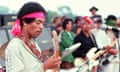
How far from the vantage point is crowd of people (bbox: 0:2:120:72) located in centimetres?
236

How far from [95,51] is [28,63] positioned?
3.02 metres

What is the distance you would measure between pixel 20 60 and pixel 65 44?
379 cm

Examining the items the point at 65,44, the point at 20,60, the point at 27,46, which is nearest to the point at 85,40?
the point at 65,44

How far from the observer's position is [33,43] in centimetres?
254

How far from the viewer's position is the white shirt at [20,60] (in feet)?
7.64

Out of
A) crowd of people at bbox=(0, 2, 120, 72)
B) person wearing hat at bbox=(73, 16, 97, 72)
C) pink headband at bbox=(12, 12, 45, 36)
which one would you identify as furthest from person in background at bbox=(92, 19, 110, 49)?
pink headband at bbox=(12, 12, 45, 36)

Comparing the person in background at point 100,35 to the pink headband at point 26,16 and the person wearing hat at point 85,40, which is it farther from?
the pink headband at point 26,16

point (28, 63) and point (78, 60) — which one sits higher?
point (28, 63)

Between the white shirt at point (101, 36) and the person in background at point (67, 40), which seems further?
the white shirt at point (101, 36)

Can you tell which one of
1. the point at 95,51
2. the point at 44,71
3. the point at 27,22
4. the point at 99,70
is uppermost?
the point at 27,22

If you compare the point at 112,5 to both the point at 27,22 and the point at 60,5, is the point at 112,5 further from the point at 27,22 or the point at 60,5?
the point at 27,22

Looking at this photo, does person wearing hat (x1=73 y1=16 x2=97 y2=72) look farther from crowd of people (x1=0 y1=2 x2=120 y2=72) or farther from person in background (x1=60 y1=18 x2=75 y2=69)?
person in background (x1=60 y1=18 x2=75 y2=69)

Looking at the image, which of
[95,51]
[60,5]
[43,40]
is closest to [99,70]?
[95,51]

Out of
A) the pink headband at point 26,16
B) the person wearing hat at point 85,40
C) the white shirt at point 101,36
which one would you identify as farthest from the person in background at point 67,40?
the pink headband at point 26,16
